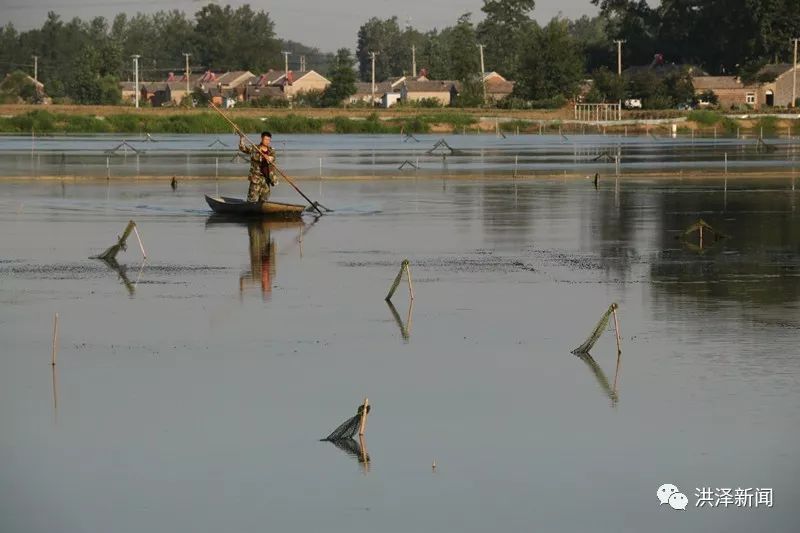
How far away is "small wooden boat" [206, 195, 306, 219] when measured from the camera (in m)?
33.3

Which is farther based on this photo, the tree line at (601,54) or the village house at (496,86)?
the village house at (496,86)

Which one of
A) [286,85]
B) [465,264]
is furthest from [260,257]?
[286,85]

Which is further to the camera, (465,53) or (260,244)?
(465,53)

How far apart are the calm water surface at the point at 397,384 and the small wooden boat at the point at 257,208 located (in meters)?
2.83

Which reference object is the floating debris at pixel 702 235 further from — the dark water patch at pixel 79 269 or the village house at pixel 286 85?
the village house at pixel 286 85

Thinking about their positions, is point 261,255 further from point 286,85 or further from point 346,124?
point 286,85

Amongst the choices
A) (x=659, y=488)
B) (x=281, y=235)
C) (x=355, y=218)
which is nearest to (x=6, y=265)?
(x=281, y=235)

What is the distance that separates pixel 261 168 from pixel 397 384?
1701cm

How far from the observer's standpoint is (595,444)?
45.8 feet

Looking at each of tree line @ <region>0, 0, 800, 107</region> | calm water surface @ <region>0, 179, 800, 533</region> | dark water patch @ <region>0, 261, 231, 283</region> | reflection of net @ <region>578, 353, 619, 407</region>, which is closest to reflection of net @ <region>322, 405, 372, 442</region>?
calm water surface @ <region>0, 179, 800, 533</region>

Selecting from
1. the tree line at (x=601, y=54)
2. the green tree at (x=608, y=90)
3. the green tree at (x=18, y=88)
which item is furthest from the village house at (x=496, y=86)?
the green tree at (x=18, y=88)

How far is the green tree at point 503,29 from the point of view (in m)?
191

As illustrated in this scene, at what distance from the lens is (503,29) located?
19338 cm

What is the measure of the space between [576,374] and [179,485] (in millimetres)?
5616
